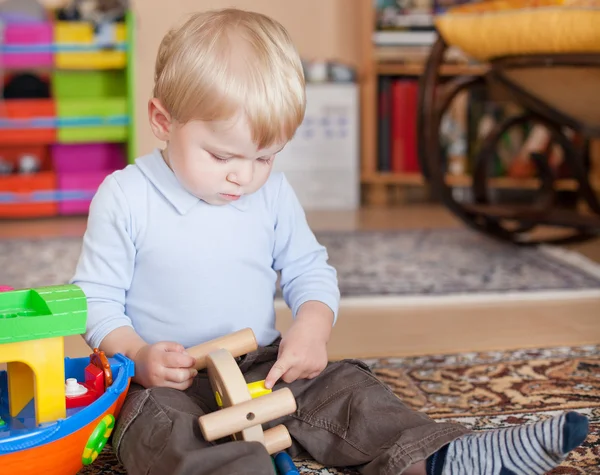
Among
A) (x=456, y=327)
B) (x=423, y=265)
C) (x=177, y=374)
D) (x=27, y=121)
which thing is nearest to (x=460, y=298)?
(x=456, y=327)

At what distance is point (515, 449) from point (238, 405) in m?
0.26

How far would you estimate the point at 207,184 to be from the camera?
2.92 feet

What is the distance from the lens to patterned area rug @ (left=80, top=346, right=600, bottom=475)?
88 centimetres

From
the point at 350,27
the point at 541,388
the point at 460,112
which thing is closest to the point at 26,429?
the point at 541,388

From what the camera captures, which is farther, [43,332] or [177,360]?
[177,360]

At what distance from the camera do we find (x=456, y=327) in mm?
1444

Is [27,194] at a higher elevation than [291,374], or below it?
below

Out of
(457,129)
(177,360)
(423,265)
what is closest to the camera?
(177,360)

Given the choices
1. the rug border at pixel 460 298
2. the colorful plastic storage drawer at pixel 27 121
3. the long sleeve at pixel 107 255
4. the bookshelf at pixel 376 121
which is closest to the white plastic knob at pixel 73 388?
the long sleeve at pixel 107 255

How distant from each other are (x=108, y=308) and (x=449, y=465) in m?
0.41

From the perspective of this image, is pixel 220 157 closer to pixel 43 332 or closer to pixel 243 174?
pixel 243 174

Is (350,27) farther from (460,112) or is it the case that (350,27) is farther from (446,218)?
(446,218)

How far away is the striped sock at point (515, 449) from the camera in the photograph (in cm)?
72

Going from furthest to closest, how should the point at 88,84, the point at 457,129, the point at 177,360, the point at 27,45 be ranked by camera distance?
the point at 457,129
the point at 88,84
the point at 27,45
the point at 177,360
